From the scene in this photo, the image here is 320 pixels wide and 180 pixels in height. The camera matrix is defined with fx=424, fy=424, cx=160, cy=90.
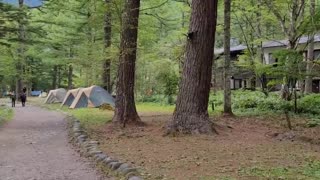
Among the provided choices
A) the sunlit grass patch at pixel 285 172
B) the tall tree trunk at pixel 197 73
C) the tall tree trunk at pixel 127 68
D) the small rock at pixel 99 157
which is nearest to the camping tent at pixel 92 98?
the tall tree trunk at pixel 127 68

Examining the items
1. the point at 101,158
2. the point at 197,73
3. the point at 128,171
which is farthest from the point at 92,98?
the point at 128,171

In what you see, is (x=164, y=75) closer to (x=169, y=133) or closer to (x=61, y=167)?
(x=169, y=133)

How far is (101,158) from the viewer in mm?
7449

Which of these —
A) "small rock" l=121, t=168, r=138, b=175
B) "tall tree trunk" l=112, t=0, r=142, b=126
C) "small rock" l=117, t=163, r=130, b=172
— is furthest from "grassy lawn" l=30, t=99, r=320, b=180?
"tall tree trunk" l=112, t=0, r=142, b=126

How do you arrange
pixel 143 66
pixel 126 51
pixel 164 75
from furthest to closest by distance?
pixel 143 66, pixel 164 75, pixel 126 51

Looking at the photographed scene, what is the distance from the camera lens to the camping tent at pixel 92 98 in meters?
23.3

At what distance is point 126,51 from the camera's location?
12.5m

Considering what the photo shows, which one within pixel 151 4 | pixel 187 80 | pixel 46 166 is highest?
pixel 151 4

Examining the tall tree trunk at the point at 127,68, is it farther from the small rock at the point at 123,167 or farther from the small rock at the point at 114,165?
the small rock at the point at 123,167

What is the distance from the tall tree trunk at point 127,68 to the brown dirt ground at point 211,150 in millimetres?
1181

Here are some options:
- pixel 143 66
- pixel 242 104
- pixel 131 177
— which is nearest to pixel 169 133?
pixel 131 177

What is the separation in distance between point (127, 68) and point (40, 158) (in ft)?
17.2

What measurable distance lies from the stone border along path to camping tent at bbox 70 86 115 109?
12.3 meters

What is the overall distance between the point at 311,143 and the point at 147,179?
193 inches
